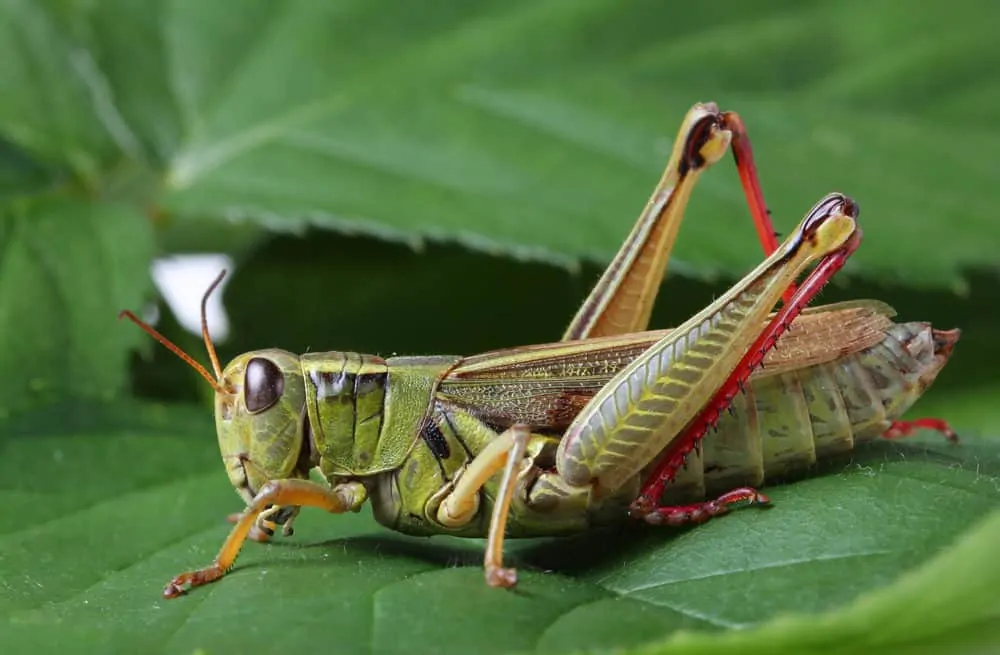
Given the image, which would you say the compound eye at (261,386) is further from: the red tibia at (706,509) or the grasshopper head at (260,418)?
the red tibia at (706,509)

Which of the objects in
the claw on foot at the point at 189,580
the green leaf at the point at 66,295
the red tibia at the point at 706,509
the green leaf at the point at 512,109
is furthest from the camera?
the green leaf at the point at 512,109

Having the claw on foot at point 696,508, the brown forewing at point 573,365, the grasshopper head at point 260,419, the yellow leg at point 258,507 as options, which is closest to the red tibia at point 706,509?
the claw on foot at point 696,508

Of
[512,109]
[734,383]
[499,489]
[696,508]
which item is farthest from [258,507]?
[512,109]

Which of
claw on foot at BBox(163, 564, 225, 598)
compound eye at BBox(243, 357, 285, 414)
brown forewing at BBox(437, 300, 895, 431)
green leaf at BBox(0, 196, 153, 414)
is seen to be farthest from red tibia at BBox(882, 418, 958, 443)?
green leaf at BBox(0, 196, 153, 414)

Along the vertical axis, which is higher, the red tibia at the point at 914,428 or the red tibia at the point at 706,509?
the red tibia at the point at 914,428

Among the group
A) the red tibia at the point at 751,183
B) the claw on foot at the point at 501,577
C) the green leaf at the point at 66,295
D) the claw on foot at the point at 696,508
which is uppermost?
the red tibia at the point at 751,183

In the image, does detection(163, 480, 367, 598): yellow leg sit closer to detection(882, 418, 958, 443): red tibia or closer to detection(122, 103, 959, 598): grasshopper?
detection(122, 103, 959, 598): grasshopper

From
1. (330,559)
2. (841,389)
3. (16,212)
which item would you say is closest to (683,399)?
(841,389)
